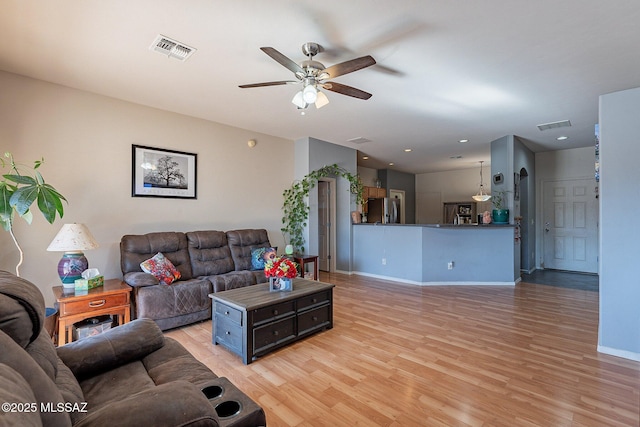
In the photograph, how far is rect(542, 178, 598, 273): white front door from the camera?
6008 mm

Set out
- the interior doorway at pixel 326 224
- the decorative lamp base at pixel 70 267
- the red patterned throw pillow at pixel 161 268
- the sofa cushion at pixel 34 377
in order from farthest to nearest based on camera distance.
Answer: the interior doorway at pixel 326 224, the red patterned throw pillow at pixel 161 268, the decorative lamp base at pixel 70 267, the sofa cushion at pixel 34 377

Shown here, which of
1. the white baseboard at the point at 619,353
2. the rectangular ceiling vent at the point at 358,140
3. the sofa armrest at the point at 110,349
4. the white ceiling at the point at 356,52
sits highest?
the rectangular ceiling vent at the point at 358,140

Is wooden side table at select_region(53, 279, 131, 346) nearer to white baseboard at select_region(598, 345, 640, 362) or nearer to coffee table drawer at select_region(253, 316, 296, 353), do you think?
coffee table drawer at select_region(253, 316, 296, 353)

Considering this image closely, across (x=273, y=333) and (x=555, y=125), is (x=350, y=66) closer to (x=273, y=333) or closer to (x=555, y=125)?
(x=273, y=333)

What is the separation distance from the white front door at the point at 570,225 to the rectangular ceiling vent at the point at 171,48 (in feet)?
24.1

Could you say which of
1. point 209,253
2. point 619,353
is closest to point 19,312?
point 209,253

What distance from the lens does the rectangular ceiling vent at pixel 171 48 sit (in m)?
2.34

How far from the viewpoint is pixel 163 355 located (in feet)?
5.57

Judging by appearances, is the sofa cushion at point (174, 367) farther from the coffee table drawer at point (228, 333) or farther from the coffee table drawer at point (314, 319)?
the coffee table drawer at point (314, 319)

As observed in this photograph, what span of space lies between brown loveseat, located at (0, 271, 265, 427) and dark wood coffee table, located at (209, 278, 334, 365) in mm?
726

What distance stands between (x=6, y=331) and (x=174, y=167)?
332 centimetres

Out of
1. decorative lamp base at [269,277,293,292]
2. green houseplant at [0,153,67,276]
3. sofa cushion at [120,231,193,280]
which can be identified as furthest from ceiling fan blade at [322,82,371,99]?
sofa cushion at [120,231,193,280]

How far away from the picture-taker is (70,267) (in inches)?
109

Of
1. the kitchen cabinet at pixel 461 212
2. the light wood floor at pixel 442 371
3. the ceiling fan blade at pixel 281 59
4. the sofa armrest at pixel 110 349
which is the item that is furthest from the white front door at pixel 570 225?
the sofa armrest at pixel 110 349
